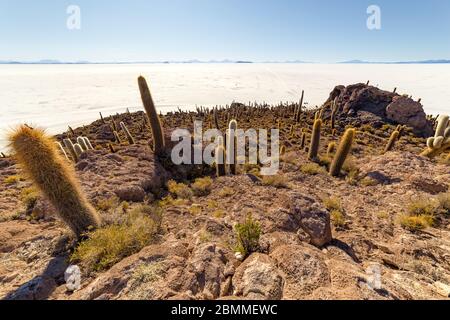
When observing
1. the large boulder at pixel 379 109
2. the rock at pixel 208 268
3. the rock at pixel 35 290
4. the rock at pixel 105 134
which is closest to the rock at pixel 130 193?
the rock at pixel 35 290

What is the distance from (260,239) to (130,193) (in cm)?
468

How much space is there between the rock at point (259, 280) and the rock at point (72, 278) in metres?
2.39

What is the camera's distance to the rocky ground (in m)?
3.21

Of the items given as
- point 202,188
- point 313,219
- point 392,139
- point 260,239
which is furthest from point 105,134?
point 392,139

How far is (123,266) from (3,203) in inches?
256

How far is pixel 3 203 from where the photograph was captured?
7328 mm

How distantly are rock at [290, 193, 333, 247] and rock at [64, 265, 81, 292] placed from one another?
13.5 feet

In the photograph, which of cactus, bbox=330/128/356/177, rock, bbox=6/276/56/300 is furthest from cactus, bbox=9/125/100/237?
cactus, bbox=330/128/356/177

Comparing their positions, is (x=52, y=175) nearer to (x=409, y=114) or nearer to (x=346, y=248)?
(x=346, y=248)

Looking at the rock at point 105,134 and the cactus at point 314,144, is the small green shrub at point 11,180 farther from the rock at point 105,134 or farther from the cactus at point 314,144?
the cactus at point 314,144

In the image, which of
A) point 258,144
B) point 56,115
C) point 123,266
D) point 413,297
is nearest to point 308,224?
point 413,297
